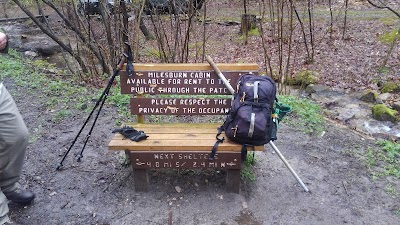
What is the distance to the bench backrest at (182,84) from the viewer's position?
3.62m

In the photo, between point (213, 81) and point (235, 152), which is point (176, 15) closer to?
point (213, 81)

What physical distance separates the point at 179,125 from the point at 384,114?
416 cm

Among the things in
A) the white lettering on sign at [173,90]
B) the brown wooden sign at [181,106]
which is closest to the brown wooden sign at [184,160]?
the brown wooden sign at [181,106]

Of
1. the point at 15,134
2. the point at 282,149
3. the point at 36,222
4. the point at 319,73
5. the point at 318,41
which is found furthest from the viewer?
the point at 318,41

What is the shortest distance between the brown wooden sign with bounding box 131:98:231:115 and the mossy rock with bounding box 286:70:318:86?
4840 mm

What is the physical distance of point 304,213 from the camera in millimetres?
3250

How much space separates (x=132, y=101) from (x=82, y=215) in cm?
117

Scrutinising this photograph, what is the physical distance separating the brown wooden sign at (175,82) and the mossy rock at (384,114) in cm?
383

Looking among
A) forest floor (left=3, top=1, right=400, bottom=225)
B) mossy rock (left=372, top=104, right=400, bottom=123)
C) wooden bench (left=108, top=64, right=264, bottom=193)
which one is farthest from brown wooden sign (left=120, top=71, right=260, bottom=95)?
mossy rock (left=372, top=104, right=400, bottom=123)

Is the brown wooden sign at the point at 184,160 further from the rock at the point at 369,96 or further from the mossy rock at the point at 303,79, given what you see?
the mossy rock at the point at 303,79

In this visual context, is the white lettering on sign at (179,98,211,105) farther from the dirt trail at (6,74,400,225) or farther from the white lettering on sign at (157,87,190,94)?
the dirt trail at (6,74,400,225)

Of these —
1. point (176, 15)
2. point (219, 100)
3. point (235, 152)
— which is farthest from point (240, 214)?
point (176, 15)

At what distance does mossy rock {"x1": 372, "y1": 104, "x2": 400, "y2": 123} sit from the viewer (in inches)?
244

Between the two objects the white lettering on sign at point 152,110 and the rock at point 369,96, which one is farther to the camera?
the rock at point 369,96
